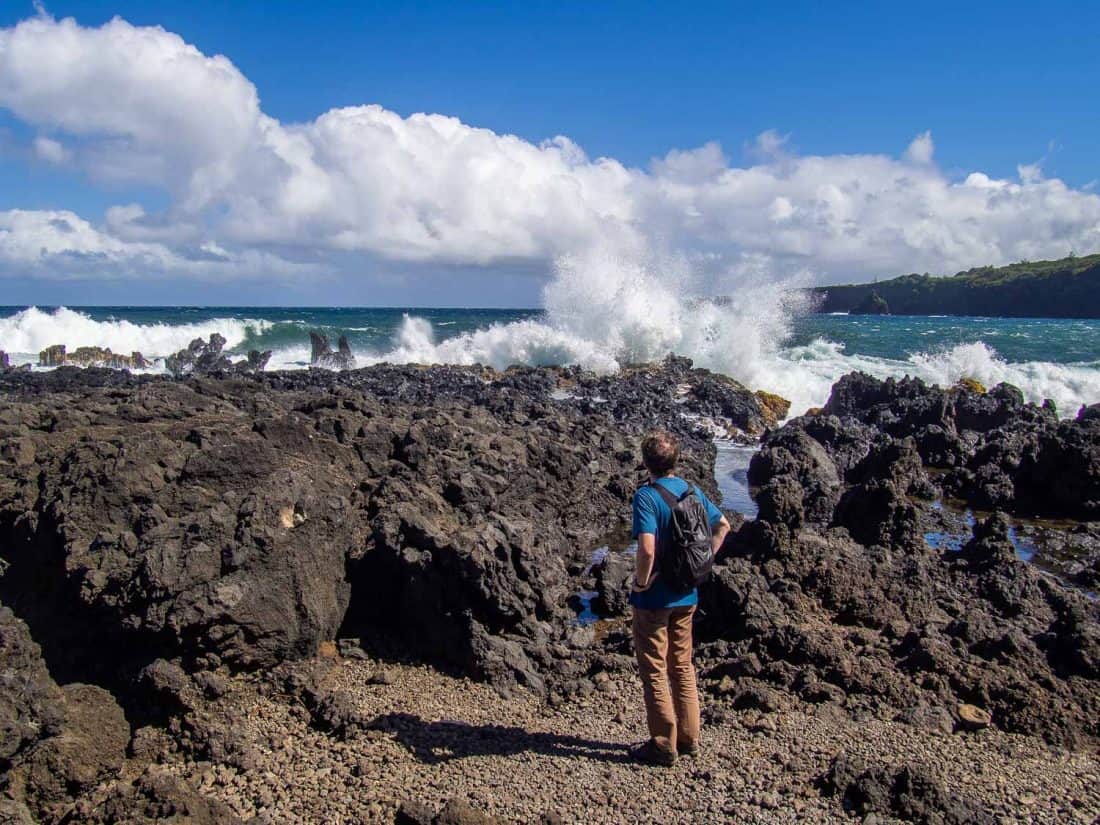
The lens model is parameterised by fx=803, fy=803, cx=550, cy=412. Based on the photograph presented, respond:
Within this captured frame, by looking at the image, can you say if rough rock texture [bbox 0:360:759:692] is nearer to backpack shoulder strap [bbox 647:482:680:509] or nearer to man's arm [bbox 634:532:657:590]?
man's arm [bbox 634:532:657:590]

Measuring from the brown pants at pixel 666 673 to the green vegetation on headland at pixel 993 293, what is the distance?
106 metres

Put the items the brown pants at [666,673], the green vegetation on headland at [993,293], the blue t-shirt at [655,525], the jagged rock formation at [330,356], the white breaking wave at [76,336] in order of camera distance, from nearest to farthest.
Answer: the blue t-shirt at [655,525] < the brown pants at [666,673] < the jagged rock formation at [330,356] < the white breaking wave at [76,336] < the green vegetation on headland at [993,293]

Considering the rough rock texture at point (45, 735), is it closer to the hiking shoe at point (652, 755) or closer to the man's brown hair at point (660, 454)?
the hiking shoe at point (652, 755)

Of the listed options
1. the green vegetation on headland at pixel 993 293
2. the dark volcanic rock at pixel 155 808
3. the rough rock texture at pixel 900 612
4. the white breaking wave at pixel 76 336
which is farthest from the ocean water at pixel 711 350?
the green vegetation on headland at pixel 993 293

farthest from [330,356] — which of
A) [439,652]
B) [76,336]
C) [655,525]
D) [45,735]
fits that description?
[655,525]

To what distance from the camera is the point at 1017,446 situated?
1519 centimetres

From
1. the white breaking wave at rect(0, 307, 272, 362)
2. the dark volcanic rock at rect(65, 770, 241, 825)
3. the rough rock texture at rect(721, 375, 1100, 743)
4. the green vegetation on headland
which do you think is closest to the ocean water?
the white breaking wave at rect(0, 307, 272, 362)

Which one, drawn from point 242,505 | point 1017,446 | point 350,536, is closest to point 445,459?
point 350,536

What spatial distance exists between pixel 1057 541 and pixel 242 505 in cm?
1092

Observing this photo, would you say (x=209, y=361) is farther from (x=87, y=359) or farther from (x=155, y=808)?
(x=155, y=808)

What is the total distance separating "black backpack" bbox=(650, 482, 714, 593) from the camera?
4.79 m

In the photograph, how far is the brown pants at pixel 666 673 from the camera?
16.1 ft

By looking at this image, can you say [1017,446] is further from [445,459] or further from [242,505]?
[242,505]

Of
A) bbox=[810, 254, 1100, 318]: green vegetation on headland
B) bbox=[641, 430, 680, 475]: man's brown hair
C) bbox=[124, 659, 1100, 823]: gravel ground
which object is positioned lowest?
bbox=[124, 659, 1100, 823]: gravel ground
